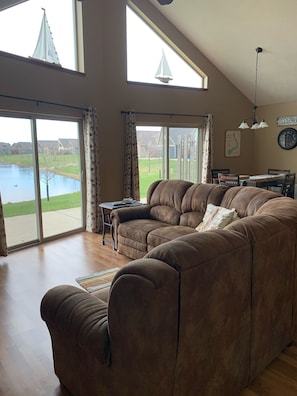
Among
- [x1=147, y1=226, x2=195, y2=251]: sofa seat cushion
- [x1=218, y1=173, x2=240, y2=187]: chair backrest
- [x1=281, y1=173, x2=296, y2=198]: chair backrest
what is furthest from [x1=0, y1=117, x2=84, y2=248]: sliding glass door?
[x1=281, y1=173, x2=296, y2=198]: chair backrest

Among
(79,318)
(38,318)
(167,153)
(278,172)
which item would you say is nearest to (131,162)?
(167,153)

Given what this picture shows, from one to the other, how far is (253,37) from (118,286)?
6.40 metres

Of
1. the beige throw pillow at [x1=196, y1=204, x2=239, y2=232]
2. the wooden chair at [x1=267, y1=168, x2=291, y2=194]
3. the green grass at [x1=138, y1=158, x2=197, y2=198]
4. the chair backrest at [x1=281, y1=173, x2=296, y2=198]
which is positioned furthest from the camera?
the wooden chair at [x1=267, y1=168, x2=291, y2=194]

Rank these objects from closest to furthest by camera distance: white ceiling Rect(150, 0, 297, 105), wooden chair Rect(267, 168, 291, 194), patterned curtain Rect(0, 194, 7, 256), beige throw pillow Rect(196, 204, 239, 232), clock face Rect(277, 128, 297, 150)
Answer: beige throw pillow Rect(196, 204, 239, 232), patterned curtain Rect(0, 194, 7, 256), white ceiling Rect(150, 0, 297, 105), wooden chair Rect(267, 168, 291, 194), clock face Rect(277, 128, 297, 150)

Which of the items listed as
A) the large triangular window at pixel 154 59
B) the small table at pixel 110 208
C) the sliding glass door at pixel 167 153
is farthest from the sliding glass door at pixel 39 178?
the large triangular window at pixel 154 59

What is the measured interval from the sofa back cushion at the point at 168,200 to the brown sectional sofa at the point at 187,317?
2241 mm

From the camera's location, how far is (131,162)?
607cm

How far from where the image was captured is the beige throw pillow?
3334mm

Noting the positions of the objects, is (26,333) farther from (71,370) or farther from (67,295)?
(67,295)

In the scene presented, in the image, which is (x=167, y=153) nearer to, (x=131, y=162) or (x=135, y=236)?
(x=131, y=162)

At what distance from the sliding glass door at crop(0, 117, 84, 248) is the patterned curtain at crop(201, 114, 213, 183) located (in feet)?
10.5

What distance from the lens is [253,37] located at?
6125 mm

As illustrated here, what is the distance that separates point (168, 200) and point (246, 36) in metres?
4.06

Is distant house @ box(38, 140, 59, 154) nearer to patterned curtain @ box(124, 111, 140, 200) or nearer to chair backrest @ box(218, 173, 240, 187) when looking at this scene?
patterned curtain @ box(124, 111, 140, 200)
